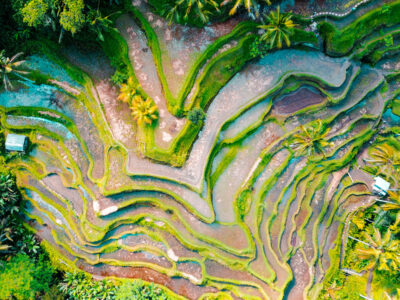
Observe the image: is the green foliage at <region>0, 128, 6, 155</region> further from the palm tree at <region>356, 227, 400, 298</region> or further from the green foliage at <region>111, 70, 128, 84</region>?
the palm tree at <region>356, 227, 400, 298</region>

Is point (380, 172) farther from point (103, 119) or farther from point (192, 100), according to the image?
point (103, 119)

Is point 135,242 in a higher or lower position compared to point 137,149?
lower

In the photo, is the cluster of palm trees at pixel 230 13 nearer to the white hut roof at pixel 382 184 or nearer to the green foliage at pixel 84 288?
the white hut roof at pixel 382 184

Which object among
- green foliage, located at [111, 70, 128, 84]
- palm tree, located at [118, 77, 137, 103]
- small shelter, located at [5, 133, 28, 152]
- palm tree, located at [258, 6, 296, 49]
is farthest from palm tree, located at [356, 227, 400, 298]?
small shelter, located at [5, 133, 28, 152]

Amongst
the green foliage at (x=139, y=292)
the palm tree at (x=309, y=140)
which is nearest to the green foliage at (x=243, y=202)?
the palm tree at (x=309, y=140)

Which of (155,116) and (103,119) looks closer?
(155,116)

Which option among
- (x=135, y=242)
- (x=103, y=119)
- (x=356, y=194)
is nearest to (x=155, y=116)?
(x=103, y=119)

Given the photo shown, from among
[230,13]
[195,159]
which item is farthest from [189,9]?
[195,159]
